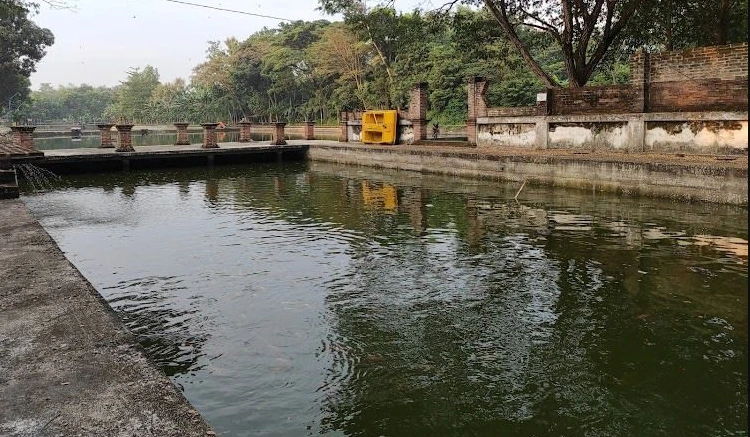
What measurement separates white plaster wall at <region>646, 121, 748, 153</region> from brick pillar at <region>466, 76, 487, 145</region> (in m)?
5.58

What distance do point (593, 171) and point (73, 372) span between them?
12.0 meters

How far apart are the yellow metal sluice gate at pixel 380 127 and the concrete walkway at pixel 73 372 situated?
667 inches

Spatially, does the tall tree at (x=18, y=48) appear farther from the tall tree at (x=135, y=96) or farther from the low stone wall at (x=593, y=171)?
the low stone wall at (x=593, y=171)

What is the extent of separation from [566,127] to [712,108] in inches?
146

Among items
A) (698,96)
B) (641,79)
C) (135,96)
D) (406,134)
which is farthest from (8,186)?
(135,96)

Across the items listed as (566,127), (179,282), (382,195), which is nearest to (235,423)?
(179,282)

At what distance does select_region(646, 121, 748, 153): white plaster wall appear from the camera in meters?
12.5

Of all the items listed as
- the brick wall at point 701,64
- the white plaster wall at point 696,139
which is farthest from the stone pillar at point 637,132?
the brick wall at point 701,64

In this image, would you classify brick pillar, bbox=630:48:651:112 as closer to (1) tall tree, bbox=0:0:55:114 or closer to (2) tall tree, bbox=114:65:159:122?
(1) tall tree, bbox=0:0:55:114

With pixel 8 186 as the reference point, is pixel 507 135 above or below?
above

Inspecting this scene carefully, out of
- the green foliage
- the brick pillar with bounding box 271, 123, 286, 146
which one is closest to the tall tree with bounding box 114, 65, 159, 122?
the green foliage

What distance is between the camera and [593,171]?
13328 mm

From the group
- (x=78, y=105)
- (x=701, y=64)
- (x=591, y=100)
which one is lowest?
(x=591, y=100)

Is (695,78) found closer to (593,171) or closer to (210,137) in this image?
(593,171)
